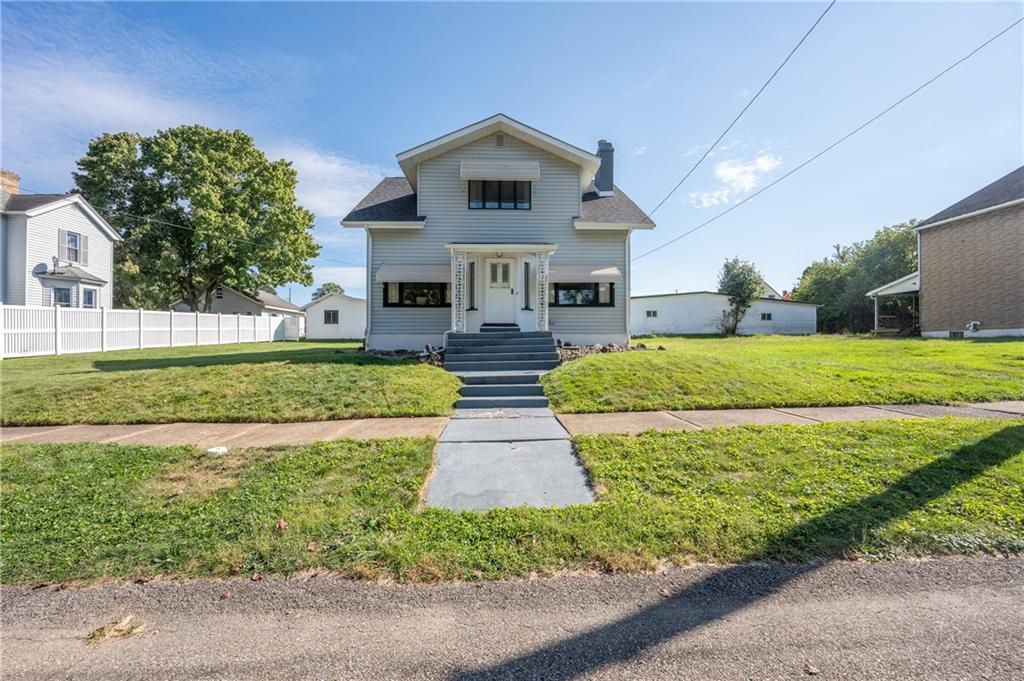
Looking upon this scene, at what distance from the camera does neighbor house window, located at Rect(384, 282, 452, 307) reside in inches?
540

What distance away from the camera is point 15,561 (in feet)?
10.1

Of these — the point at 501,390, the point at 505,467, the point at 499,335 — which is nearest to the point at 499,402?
the point at 501,390

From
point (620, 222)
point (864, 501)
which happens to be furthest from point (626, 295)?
point (864, 501)

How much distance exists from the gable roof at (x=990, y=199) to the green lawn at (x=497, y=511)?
71.1ft

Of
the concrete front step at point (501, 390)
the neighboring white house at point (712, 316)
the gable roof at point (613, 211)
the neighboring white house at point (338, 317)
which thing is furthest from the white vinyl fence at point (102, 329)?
the neighboring white house at point (712, 316)

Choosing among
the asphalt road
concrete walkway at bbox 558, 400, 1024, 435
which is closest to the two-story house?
concrete walkway at bbox 558, 400, 1024, 435

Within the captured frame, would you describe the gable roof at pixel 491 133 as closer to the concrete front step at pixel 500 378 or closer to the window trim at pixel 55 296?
the concrete front step at pixel 500 378

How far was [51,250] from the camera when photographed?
69.4 feet

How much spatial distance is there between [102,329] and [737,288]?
34.9 metres

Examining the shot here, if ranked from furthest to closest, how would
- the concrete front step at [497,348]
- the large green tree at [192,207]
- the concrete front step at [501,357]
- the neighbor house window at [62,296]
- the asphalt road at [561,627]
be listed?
the large green tree at [192,207] < the neighbor house window at [62,296] < the concrete front step at [497,348] < the concrete front step at [501,357] < the asphalt road at [561,627]

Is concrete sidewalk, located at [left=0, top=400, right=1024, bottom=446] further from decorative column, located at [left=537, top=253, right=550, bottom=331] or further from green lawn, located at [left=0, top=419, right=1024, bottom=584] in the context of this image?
decorative column, located at [left=537, top=253, right=550, bottom=331]

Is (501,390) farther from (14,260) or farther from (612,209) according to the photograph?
(14,260)

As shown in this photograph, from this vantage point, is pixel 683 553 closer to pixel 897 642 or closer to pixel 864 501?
pixel 897 642

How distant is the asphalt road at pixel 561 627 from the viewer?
7.00 feet
